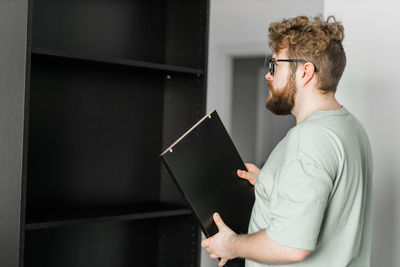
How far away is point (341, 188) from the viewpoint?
1.38 meters

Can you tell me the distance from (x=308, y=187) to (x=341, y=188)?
0.15 meters

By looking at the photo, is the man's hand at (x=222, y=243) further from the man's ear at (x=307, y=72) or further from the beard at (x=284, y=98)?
the man's ear at (x=307, y=72)

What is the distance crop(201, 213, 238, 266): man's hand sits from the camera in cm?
149

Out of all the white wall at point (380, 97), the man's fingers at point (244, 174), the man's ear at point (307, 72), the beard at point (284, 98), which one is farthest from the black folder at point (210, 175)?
the white wall at point (380, 97)

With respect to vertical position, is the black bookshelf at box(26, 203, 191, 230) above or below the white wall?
below

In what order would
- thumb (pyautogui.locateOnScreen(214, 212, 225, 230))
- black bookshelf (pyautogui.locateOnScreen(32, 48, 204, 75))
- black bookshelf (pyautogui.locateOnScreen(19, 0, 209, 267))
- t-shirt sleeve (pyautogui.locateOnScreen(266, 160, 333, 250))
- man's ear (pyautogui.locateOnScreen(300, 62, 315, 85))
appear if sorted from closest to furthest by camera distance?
t-shirt sleeve (pyautogui.locateOnScreen(266, 160, 333, 250)) < man's ear (pyautogui.locateOnScreen(300, 62, 315, 85)) < thumb (pyautogui.locateOnScreen(214, 212, 225, 230)) < black bookshelf (pyautogui.locateOnScreen(32, 48, 204, 75)) < black bookshelf (pyautogui.locateOnScreen(19, 0, 209, 267))

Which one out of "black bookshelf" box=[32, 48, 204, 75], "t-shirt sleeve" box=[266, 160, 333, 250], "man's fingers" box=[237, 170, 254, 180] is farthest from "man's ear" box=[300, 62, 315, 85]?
"black bookshelf" box=[32, 48, 204, 75]

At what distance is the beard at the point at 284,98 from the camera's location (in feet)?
4.92

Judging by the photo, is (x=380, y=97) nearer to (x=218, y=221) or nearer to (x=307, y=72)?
(x=307, y=72)

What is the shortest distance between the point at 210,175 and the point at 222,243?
25 cm

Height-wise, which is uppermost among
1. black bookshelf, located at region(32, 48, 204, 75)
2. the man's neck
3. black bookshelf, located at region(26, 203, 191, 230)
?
black bookshelf, located at region(32, 48, 204, 75)

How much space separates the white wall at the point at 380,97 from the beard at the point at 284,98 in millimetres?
761

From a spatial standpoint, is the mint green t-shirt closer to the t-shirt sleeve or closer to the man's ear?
the t-shirt sleeve

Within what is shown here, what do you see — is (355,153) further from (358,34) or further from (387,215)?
(358,34)
